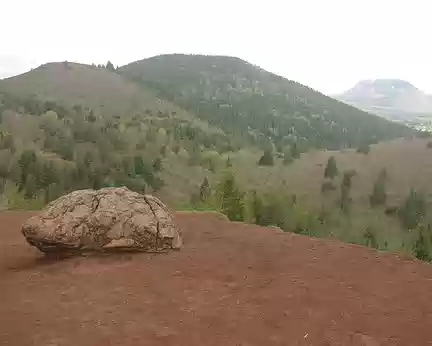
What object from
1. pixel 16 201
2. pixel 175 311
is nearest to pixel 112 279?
pixel 175 311

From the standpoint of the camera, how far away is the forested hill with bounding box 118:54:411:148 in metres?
92.7

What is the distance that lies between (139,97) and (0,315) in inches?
3624

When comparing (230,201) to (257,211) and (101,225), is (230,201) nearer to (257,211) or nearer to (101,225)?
(257,211)

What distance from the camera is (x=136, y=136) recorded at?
57281mm

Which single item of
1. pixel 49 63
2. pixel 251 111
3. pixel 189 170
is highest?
pixel 49 63

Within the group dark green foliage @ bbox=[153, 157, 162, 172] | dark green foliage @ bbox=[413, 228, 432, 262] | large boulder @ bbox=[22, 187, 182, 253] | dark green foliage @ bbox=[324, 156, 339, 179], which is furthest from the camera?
dark green foliage @ bbox=[324, 156, 339, 179]

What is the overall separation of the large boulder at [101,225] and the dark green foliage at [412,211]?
100 ft

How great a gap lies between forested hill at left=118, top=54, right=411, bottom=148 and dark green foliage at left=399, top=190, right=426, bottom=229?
4005 cm

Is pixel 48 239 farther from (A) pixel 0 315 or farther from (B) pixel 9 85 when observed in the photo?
(B) pixel 9 85

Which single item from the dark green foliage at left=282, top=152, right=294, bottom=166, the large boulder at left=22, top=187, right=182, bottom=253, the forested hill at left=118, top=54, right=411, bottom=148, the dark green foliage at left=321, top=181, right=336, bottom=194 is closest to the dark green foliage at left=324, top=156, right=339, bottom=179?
the dark green foliage at left=321, top=181, right=336, bottom=194

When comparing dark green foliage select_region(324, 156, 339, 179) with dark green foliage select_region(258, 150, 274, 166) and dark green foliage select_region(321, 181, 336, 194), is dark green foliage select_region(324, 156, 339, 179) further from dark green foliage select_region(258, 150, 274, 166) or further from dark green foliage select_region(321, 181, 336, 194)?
dark green foliage select_region(258, 150, 274, 166)

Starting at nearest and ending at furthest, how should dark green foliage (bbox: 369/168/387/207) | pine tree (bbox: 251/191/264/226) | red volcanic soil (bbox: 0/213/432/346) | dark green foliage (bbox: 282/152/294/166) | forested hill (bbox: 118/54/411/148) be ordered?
1. red volcanic soil (bbox: 0/213/432/346)
2. pine tree (bbox: 251/191/264/226)
3. dark green foliage (bbox: 369/168/387/207)
4. dark green foliage (bbox: 282/152/294/166)
5. forested hill (bbox: 118/54/411/148)

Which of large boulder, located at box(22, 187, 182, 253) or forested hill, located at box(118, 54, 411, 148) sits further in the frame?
forested hill, located at box(118, 54, 411, 148)

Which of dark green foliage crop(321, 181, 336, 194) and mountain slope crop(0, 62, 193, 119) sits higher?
mountain slope crop(0, 62, 193, 119)
